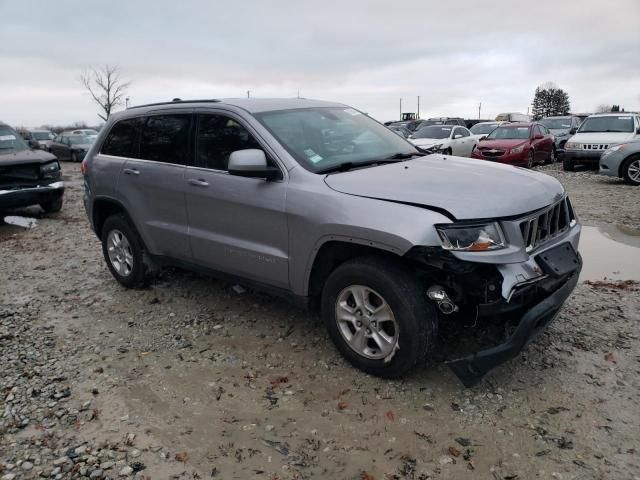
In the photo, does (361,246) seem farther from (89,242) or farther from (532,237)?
(89,242)

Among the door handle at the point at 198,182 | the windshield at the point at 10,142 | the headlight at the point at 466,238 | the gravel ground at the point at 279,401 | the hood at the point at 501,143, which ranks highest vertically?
the windshield at the point at 10,142

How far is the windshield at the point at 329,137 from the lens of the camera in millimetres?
3793

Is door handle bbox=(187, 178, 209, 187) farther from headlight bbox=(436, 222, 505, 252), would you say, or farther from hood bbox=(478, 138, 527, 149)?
hood bbox=(478, 138, 527, 149)

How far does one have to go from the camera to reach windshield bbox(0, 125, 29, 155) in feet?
31.1

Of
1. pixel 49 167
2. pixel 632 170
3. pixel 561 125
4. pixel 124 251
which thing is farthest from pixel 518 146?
pixel 124 251

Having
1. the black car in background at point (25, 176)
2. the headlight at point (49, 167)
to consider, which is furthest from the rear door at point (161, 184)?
the headlight at point (49, 167)

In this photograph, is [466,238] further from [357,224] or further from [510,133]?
[510,133]

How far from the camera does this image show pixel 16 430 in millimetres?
3072

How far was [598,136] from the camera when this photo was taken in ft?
46.9

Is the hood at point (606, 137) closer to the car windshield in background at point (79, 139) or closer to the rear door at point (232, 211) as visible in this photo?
the rear door at point (232, 211)

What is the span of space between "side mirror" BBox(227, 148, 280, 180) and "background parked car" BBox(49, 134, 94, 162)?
76.6 feet

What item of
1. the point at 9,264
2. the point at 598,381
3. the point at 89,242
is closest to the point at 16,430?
the point at 598,381

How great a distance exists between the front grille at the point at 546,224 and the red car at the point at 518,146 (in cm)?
1217

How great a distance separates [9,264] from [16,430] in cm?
423
